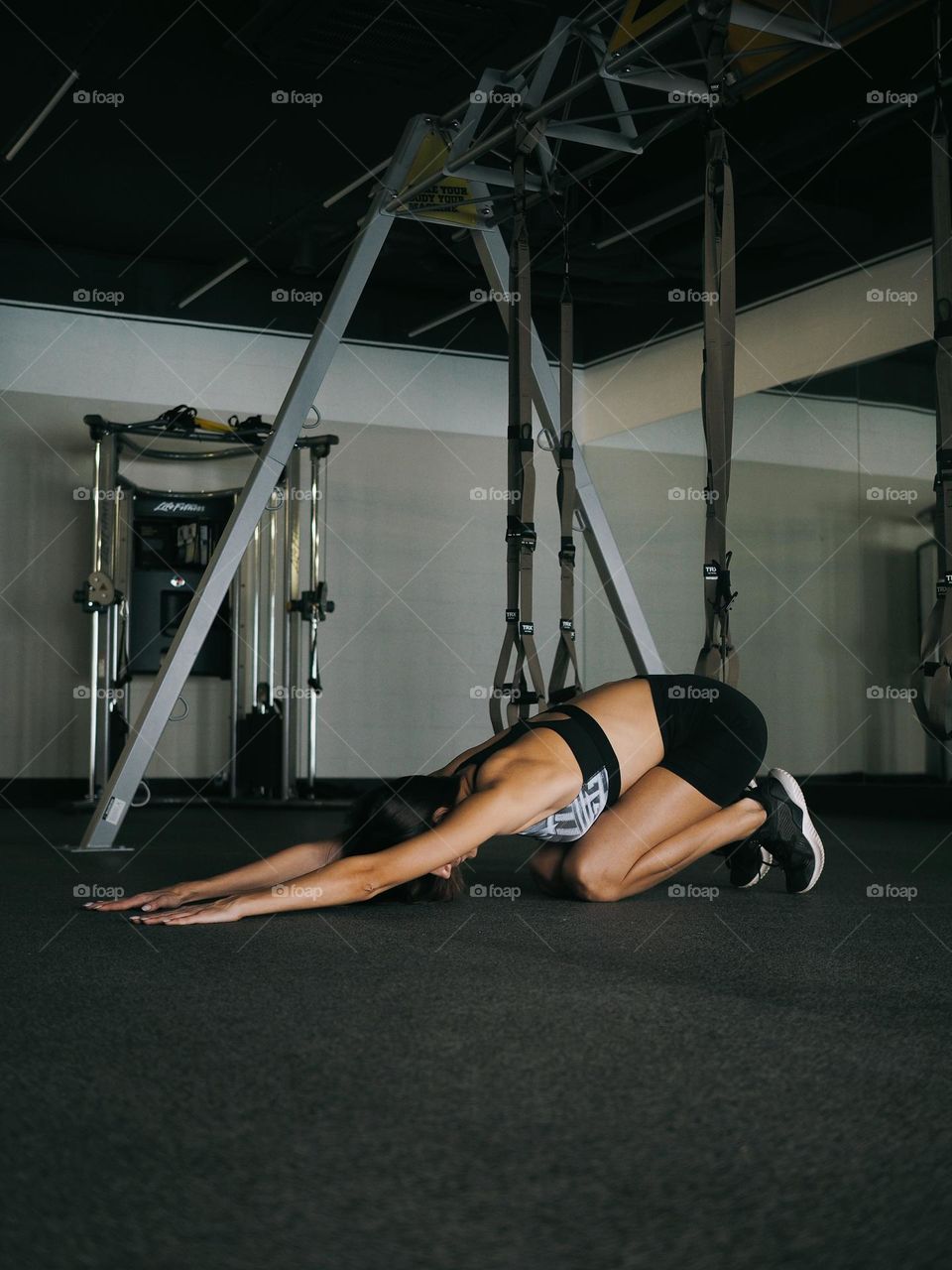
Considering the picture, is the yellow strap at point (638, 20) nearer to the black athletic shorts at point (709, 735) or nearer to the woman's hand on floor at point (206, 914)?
the black athletic shorts at point (709, 735)

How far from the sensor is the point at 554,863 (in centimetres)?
321

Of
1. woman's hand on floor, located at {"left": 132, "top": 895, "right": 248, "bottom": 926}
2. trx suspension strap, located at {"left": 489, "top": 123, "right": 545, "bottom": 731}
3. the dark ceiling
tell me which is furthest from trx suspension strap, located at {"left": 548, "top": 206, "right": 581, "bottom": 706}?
woman's hand on floor, located at {"left": 132, "top": 895, "right": 248, "bottom": 926}

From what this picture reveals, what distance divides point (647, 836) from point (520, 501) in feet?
3.76

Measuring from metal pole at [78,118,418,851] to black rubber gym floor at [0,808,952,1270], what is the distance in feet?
4.08

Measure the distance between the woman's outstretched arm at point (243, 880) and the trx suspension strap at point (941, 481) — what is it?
1298mm

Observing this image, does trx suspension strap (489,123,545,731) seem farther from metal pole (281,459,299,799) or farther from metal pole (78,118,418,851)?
metal pole (281,459,299,799)

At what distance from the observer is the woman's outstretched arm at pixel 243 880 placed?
268cm

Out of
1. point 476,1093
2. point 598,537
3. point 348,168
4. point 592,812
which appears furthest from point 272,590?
Result: point 476,1093

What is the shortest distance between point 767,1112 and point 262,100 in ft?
16.4

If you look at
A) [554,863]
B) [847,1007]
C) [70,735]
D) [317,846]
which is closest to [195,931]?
[317,846]

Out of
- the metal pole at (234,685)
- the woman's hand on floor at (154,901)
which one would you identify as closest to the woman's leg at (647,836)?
the woman's hand on floor at (154,901)

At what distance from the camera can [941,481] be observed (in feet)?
9.34

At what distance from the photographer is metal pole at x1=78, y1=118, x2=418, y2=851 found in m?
4.00

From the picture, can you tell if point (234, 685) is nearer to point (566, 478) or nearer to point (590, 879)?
point (566, 478)
